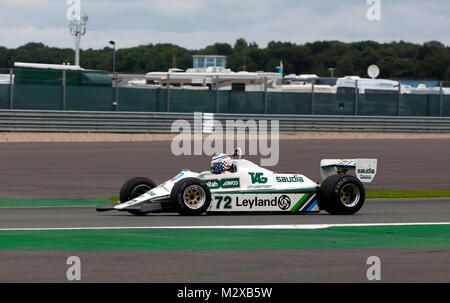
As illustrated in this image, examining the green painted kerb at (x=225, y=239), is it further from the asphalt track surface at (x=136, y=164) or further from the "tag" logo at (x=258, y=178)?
the asphalt track surface at (x=136, y=164)

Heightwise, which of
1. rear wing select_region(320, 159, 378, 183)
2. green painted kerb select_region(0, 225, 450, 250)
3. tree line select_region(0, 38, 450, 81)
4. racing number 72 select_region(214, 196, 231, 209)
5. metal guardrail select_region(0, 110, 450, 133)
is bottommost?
green painted kerb select_region(0, 225, 450, 250)

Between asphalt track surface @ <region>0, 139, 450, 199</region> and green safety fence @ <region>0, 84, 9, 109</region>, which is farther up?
green safety fence @ <region>0, 84, 9, 109</region>

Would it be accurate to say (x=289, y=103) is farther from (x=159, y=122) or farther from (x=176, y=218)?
(x=176, y=218)

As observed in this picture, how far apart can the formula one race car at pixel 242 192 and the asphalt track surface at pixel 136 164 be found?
17.2 ft

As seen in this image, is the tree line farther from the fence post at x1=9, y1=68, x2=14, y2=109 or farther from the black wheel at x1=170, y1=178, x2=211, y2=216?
the black wheel at x1=170, y1=178, x2=211, y2=216

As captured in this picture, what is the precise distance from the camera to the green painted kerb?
30.8ft

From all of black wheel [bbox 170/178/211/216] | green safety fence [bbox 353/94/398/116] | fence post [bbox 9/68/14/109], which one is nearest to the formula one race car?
black wheel [bbox 170/178/211/216]

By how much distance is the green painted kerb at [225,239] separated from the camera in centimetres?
938

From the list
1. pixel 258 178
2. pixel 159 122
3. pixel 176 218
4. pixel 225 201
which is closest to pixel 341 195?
pixel 258 178

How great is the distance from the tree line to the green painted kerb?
6165 centimetres

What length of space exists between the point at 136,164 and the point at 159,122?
30.5 ft

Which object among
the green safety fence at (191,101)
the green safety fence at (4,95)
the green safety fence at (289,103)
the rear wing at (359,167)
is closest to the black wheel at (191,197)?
the rear wing at (359,167)

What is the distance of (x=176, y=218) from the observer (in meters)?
12.1

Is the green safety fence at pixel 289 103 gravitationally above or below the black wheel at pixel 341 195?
above
